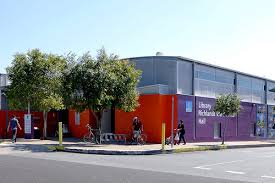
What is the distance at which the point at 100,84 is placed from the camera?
24.8 metres

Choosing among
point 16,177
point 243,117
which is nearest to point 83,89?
point 16,177

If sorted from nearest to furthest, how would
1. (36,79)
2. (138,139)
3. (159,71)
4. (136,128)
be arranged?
(136,128) → (138,139) → (36,79) → (159,71)

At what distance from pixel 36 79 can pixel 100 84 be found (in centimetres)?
583

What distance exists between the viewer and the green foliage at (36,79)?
2833cm

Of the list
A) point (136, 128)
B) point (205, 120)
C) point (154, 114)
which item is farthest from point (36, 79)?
point (205, 120)

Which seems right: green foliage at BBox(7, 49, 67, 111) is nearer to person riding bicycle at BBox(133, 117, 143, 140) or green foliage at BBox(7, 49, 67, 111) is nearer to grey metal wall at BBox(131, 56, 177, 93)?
person riding bicycle at BBox(133, 117, 143, 140)

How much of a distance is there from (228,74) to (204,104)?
18.3 ft

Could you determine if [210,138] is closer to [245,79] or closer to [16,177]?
[245,79]

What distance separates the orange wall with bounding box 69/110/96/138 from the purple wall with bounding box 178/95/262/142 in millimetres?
6546

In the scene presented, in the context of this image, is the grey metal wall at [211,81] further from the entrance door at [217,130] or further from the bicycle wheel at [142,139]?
the bicycle wheel at [142,139]

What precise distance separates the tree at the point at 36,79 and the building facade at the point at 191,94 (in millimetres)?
4927

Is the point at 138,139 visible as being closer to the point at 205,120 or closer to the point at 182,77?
the point at 182,77

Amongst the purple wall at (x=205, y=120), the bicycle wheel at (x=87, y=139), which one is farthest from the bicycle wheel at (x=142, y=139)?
the bicycle wheel at (x=87, y=139)

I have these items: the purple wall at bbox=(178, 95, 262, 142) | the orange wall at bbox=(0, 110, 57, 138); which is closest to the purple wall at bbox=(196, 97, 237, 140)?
the purple wall at bbox=(178, 95, 262, 142)
